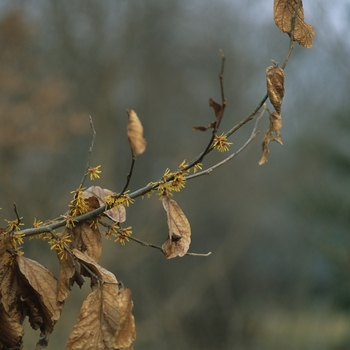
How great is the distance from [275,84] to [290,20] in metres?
0.19

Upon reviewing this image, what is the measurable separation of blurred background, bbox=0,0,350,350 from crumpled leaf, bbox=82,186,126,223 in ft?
18.0

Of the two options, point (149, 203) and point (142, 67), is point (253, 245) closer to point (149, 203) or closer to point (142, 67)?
point (149, 203)

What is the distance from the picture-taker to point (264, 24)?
8070mm

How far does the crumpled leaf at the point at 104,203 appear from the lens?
1.00 m

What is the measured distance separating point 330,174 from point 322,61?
177cm

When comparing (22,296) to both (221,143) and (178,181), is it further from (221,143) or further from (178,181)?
(221,143)

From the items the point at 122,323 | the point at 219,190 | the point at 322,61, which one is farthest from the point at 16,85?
the point at 122,323

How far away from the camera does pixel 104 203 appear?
1.01 m

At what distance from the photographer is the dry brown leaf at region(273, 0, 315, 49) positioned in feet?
3.54

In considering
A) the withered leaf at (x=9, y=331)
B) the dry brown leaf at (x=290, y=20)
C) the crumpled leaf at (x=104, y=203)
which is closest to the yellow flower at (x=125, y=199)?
the crumpled leaf at (x=104, y=203)

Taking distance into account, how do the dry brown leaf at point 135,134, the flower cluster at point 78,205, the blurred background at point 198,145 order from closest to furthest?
1. the dry brown leaf at point 135,134
2. the flower cluster at point 78,205
3. the blurred background at point 198,145

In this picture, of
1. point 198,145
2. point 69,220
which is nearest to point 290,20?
point 69,220

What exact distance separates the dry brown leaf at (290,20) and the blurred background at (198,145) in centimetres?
556

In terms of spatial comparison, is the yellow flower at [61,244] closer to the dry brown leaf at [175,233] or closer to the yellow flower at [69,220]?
the yellow flower at [69,220]
